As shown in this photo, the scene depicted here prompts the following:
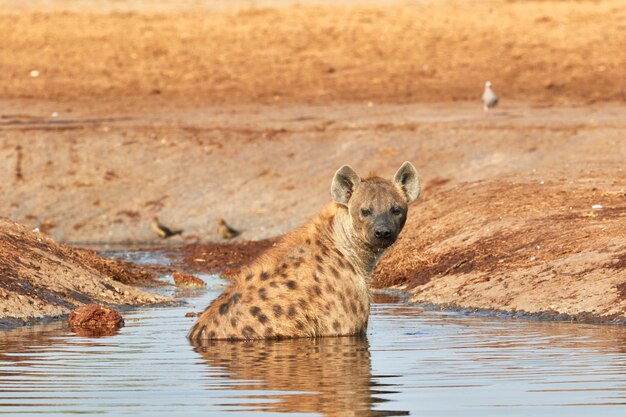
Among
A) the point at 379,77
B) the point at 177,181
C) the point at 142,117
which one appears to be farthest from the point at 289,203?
the point at 379,77

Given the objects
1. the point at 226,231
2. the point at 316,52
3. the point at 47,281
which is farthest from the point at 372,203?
the point at 316,52

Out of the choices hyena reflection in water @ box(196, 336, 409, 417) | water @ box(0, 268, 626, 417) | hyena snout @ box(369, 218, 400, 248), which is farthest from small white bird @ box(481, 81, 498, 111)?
hyena reflection in water @ box(196, 336, 409, 417)

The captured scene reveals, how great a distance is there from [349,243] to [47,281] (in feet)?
10.5

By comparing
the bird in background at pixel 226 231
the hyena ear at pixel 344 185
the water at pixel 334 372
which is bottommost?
the water at pixel 334 372

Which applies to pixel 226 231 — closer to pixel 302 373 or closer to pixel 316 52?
pixel 316 52

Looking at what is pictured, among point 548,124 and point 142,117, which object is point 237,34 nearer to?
point 142,117

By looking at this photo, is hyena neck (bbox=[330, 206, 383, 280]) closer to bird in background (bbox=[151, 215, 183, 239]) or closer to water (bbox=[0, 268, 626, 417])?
water (bbox=[0, 268, 626, 417])

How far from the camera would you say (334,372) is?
8.52 m

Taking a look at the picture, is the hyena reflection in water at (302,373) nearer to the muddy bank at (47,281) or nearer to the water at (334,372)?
the water at (334,372)

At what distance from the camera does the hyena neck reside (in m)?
10.2

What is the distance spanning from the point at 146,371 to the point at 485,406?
2144mm

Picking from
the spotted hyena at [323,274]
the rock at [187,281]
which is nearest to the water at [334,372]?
the spotted hyena at [323,274]

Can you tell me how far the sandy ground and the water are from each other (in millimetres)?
1537

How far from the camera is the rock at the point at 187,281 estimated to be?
1491cm
